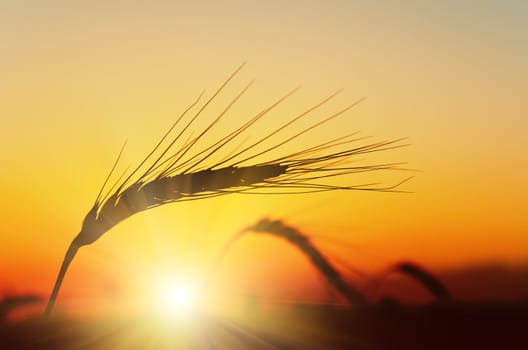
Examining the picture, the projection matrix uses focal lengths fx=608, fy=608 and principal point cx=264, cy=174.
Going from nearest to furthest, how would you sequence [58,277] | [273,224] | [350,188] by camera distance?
[58,277] → [350,188] → [273,224]

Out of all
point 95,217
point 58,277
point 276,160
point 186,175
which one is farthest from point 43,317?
point 276,160

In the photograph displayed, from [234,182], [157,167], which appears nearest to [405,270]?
[234,182]

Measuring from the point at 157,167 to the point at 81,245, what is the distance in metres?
0.21

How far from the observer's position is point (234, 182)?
108 centimetres

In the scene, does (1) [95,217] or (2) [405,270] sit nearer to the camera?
(1) [95,217]

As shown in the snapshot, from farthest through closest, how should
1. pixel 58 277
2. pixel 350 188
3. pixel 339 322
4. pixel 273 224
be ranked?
pixel 273 224, pixel 350 188, pixel 58 277, pixel 339 322

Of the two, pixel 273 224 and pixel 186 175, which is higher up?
pixel 186 175

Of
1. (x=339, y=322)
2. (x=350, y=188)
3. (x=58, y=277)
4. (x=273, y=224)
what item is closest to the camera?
(x=339, y=322)

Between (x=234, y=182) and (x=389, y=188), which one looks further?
(x=389, y=188)

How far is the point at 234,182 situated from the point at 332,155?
0.19 m

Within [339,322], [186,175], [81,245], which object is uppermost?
[186,175]

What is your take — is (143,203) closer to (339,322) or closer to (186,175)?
(186,175)

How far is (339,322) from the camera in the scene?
896 mm

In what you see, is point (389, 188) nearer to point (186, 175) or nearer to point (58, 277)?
point (186, 175)
